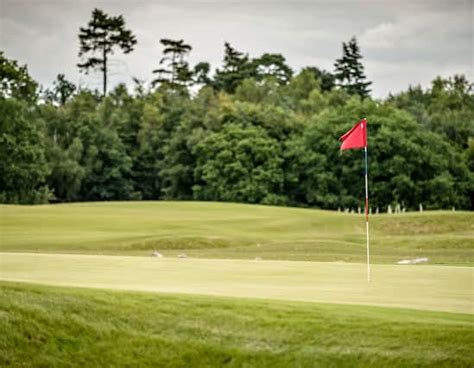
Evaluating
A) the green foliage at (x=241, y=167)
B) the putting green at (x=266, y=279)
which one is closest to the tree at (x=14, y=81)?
the green foliage at (x=241, y=167)

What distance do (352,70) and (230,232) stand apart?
75.6 meters

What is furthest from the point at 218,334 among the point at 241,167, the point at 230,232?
the point at 241,167

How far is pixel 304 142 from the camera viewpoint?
82562 mm

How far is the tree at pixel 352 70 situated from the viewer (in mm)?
112562

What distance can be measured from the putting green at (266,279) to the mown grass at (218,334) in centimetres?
160

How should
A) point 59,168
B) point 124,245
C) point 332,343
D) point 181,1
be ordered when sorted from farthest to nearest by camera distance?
point 181,1 → point 59,168 → point 124,245 → point 332,343

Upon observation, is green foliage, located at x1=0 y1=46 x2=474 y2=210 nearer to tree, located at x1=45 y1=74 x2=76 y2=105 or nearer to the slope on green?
tree, located at x1=45 y1=74 x2=76 y2=105

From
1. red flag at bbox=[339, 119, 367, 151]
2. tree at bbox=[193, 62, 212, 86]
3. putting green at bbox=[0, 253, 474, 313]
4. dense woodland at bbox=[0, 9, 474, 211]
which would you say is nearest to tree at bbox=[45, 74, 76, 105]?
dense woodland at bbox=[0, 9, 474, 211]

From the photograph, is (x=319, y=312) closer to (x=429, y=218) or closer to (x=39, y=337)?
(x=39, y=337)

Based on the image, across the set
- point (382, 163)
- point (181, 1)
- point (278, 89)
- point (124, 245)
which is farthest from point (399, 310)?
point (278, 89)

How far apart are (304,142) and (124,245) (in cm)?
4755

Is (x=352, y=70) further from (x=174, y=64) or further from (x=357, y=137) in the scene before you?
(x=357, y=137)

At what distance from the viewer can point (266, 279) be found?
54.5 ft

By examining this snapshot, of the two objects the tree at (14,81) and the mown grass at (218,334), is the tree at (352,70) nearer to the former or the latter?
the tree at (14,81)
